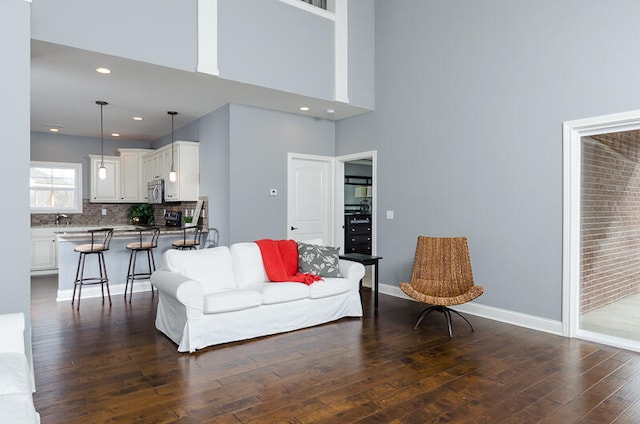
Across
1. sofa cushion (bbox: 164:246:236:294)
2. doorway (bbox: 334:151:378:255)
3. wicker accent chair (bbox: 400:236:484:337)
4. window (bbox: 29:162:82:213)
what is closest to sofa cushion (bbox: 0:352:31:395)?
sofa cushion (bbox: 164:246:236:294)

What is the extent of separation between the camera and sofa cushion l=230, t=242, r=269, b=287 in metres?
4.33

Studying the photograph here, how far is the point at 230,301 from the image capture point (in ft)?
12.1

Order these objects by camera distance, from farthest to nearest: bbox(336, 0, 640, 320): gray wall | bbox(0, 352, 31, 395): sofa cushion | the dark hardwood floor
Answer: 1. bbox(336, 0, 640, 320): gray wall
2. the dark hardwood floor
3. bbox(0, 352, 31, 395): sofa cushion

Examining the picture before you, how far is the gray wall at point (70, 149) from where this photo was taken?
812 cm

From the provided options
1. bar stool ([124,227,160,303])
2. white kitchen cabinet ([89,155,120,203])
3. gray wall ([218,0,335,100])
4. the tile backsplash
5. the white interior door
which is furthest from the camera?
white kitchen cabinet ([89,155,120,203])

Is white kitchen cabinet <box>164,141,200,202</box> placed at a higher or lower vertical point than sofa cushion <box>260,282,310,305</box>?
higher

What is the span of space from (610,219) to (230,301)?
3.56 metres

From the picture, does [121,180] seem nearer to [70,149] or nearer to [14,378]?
[70,149]

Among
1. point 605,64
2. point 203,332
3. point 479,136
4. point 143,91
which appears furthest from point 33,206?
point 605,64

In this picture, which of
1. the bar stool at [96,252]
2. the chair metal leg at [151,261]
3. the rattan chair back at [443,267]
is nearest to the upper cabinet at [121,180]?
the chair metal leg at [151,261]

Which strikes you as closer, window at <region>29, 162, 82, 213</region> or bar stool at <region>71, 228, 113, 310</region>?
bar stool at <region>71, 228, 113, 310</region>

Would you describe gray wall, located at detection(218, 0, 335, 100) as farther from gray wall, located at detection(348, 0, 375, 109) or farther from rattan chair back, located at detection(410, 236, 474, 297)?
rattan chair back, located at detection(410, 236, 474, 297)

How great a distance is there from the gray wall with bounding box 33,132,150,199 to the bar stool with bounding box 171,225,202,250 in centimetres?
358

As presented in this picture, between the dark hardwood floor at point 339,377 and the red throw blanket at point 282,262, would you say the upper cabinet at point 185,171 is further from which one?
the dark hardwood floor at point 339,377
